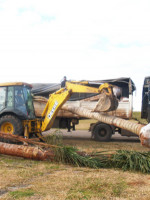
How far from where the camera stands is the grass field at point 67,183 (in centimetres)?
405

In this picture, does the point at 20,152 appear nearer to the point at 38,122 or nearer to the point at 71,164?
the point at 71,164

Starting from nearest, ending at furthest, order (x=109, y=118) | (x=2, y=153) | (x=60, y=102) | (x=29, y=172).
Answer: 1. (x=29, y=172)
2. (x=2, y=153)
3. (x=109, y=118)
4. (x=60, y=102)

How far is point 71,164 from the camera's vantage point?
6.45 metres

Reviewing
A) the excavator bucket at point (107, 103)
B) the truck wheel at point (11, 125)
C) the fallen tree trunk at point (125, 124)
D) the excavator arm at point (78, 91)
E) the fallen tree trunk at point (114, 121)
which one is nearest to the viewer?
the fallen tree trunk at point (125, 124)

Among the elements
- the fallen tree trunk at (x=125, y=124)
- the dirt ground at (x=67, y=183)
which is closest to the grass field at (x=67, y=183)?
the dirt ground at (x=67, y=183)

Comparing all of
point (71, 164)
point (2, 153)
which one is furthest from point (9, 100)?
point (71, 164)

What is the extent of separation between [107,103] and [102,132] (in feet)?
12.0

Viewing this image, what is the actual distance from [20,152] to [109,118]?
3568 millimetres

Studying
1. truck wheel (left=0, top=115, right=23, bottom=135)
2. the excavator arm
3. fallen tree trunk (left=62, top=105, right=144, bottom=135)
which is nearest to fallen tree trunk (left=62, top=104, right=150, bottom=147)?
fallen tree trunk (left=62, top=105, right=144, bottom=135)

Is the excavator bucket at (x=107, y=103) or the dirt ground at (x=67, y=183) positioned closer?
the dirt ground at (x=67, y=183)

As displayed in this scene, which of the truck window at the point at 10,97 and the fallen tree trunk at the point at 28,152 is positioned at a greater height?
the truck window at the point at 10,97

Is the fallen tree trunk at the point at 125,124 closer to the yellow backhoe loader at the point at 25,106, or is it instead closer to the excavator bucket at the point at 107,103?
the excavator bucket at the point at 107,103

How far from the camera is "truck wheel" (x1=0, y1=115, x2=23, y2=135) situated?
945cm

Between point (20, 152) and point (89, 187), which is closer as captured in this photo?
point (89, 187)
